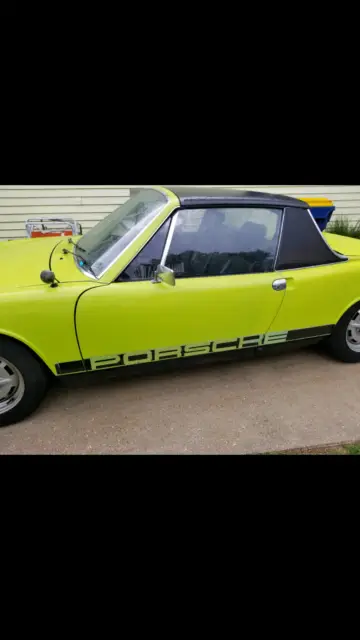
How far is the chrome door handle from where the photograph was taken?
2.83 metres

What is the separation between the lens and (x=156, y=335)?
2.57 m

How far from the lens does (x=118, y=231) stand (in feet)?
8.91

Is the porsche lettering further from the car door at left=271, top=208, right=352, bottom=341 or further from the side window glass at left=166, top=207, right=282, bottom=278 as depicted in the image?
the side window glass at left=166, top=207, right=282, bottom=278

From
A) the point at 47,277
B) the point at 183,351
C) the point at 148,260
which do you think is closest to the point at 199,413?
the point at 183,351

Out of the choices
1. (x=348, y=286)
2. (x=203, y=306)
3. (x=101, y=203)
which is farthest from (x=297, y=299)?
(x=101, y=203)

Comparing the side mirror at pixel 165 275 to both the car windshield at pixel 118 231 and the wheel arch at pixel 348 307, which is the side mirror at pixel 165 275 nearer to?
the car windshield at pixel 118 231

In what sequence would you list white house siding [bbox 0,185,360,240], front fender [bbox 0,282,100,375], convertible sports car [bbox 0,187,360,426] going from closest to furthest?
front fender [bbox 0,282,100,375]
convertible sports car [bbox 0,187,360,426]
white house siding [bbox 0,185,360,240]

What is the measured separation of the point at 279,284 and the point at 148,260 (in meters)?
1.07

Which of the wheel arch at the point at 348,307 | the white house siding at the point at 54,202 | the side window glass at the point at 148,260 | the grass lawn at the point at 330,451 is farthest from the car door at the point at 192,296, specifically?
the white house siding at the point at 54,202

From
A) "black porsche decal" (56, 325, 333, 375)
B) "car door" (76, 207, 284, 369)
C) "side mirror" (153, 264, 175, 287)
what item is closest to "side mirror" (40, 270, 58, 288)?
"car door" (76, 207, 284, 369)

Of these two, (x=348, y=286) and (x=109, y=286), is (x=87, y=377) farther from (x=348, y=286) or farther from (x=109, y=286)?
(x=348, y=286)

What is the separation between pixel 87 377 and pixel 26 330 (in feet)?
1.80

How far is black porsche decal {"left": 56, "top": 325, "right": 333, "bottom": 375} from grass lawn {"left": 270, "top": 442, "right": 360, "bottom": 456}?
87 cm

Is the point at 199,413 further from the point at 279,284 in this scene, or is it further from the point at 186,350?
the point at 279,284
